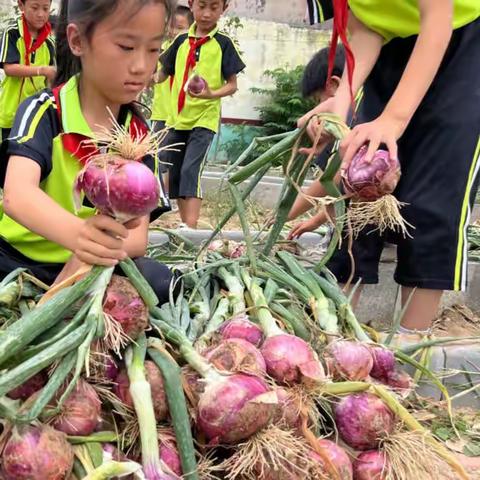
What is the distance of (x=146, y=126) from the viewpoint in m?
1.82

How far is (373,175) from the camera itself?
4.58ft

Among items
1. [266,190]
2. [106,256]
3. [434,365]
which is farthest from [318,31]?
[106,256]

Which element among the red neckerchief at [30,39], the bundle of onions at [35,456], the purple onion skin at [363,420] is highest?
the red neckerchief at [30,39]

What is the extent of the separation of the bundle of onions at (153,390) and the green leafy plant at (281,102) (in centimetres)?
959

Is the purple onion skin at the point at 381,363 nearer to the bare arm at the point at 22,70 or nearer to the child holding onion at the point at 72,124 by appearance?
the child holding onion at the point at 72,124

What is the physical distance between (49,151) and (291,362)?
2.63 ft

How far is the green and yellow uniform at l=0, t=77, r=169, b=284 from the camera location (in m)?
1.59

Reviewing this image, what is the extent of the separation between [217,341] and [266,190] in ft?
12.3

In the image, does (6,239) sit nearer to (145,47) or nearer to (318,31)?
(145,47)

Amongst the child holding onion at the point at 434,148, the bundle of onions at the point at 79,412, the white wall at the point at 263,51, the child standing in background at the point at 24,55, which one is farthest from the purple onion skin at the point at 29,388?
the white wall at the point at 263,51

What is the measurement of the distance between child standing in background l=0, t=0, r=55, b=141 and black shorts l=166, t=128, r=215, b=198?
1018 millimetres

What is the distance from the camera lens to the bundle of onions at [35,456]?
1.00 meters

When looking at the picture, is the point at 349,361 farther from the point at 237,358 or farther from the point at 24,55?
the point at 24,55

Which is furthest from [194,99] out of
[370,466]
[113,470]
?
[113,470]
